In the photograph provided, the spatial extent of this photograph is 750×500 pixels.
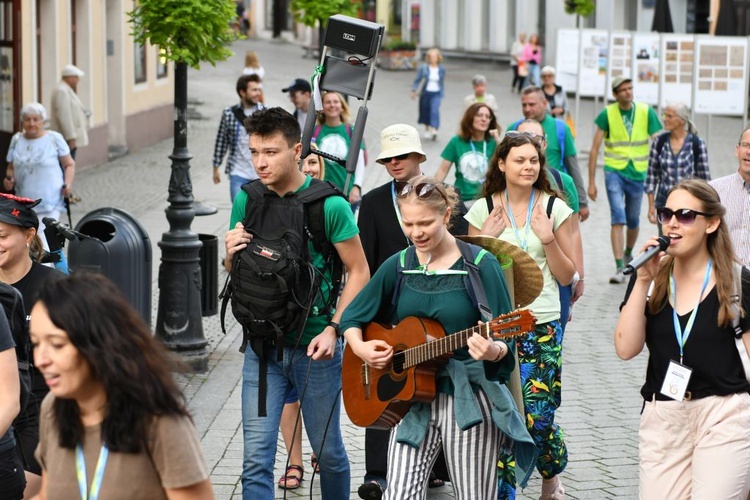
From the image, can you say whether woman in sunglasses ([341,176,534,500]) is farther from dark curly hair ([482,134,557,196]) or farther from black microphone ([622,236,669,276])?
dark curly hair ([482,134,557,196])

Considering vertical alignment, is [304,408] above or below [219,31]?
below

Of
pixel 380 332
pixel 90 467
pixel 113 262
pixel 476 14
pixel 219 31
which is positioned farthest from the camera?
pixel 476 14

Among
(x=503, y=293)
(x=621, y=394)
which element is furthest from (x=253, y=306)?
(x=621, y=394)

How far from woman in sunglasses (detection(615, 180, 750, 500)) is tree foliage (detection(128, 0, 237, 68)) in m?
5.18

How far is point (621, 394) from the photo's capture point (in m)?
9.55

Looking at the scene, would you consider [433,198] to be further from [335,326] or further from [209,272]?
[209,272]

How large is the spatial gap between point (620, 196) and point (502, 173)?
7.19 metres

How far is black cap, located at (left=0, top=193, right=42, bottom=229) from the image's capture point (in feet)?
18.7

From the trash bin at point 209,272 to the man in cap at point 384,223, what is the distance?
13.3 feet

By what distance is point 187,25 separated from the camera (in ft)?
32.7

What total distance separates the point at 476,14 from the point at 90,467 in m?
51.5

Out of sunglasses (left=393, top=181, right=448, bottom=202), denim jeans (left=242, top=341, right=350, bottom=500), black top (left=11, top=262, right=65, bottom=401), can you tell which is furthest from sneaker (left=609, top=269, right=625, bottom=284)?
black top (left=11, top=262, right=65, bottom=401)

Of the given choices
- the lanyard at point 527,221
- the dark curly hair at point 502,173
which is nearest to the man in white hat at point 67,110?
the dark curly hair at point 502,173

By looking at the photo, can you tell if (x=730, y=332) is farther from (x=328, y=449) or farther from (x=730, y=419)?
(x=328, y=449)
